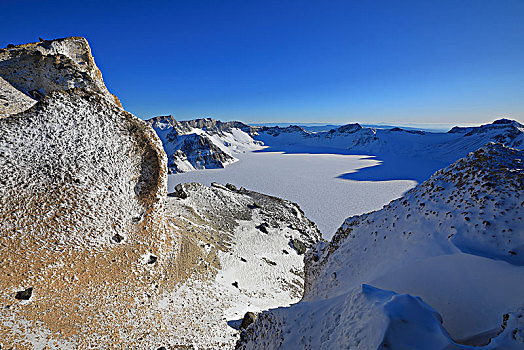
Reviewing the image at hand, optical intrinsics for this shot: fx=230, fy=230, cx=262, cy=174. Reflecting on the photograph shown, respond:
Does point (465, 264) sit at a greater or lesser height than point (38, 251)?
greater

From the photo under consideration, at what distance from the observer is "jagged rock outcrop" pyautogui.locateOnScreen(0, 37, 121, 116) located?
59.3ft

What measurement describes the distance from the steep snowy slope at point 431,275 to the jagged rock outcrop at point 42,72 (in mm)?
21420

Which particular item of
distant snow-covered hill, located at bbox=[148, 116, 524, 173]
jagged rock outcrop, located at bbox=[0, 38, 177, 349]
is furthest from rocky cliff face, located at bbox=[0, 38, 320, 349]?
distant snow-covered hill, located at bbox=[148, 116, 524, 173]

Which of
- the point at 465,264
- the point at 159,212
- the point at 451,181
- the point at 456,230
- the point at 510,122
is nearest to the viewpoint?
the point at 465,264

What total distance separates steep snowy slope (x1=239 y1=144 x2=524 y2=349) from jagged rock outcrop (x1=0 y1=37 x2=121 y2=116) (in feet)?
70.3

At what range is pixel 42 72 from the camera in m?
18.9

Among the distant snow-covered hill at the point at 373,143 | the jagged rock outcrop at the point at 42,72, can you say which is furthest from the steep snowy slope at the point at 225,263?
the distant snow-covered hill at the point at 373,143

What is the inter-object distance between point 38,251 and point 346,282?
1369 cm

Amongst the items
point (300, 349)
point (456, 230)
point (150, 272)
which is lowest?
point (150, 272)

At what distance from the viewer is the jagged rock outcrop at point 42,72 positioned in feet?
59.3

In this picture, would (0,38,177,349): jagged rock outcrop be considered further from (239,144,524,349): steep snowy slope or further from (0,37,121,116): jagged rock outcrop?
(239,144,524,349): steep snowy slope

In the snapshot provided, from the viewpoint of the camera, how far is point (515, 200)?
6184 mm

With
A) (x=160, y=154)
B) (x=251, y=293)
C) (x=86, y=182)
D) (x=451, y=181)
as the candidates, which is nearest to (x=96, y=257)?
(x=86, y=182)

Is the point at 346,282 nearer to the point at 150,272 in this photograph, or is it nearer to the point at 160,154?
the point at 150,272
